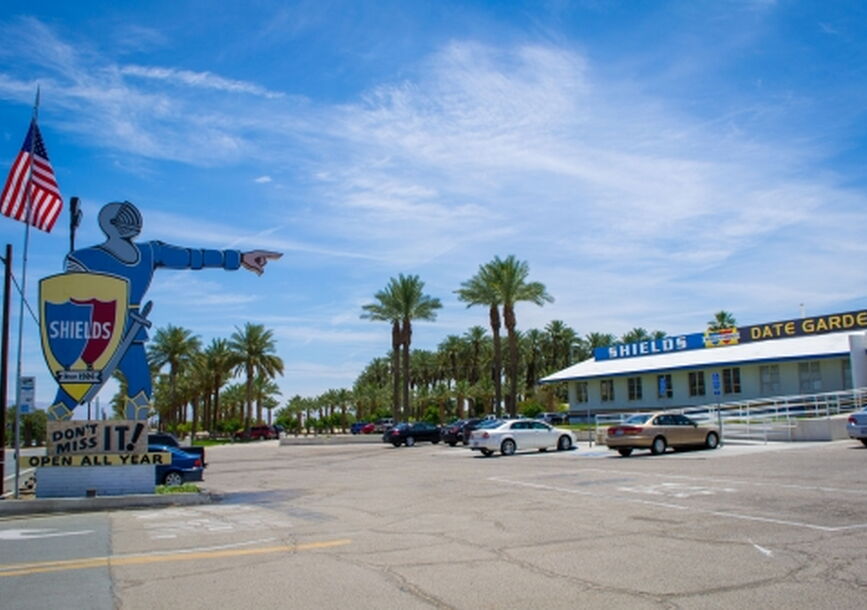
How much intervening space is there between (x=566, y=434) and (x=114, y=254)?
1931 cm

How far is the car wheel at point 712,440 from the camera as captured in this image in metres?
27.5

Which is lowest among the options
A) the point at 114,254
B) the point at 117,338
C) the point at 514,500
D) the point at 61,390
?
the point at 514,500

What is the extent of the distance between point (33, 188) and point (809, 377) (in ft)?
126

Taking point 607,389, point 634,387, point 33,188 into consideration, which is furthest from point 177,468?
point 607,389

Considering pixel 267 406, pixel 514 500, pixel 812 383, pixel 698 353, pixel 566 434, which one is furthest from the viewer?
pixel 267 406

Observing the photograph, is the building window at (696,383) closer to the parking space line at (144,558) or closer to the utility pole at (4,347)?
the utility pole at (4,347)

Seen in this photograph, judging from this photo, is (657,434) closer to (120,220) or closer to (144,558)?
(120,220)

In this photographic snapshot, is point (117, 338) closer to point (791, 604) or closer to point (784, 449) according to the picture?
point (791, 604)

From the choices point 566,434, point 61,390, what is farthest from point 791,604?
point 566,434

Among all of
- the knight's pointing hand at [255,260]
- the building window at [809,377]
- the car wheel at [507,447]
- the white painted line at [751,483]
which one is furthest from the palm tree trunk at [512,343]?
the white painted line at [751,483]

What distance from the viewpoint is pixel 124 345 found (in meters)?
19.7

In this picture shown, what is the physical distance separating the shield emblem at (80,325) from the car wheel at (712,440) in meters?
19.9

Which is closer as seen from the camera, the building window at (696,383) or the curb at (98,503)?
the curb at (98,503)

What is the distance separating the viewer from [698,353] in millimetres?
49688
